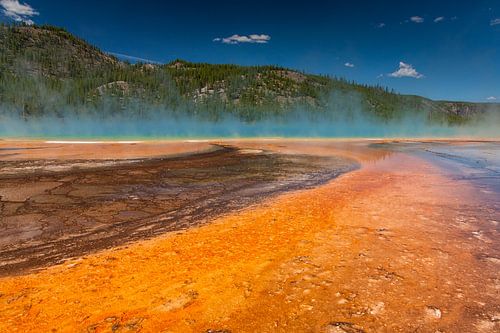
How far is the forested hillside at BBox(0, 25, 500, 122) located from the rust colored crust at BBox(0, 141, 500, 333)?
8924 centimetres

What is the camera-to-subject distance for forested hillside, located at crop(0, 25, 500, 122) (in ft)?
300

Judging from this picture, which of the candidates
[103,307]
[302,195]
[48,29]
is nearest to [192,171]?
[302,195]

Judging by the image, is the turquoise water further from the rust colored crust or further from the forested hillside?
the rust colored crust

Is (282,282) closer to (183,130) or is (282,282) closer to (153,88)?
(183,130)

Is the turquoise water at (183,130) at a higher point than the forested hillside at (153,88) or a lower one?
lower

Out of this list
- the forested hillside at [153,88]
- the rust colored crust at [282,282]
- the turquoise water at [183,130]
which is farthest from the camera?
the forested hillside at [153,88]

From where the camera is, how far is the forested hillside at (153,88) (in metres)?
91.3

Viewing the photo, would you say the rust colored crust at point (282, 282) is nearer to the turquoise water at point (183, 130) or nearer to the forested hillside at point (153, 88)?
the turquoise water at point (183, 130)

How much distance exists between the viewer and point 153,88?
368 feet

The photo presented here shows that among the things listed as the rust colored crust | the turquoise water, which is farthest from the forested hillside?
the rust colored crust

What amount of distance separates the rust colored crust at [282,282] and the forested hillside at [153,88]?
89.2 m

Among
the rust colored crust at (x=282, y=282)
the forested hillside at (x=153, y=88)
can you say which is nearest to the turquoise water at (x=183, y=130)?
the forested hillside at (x=153, y=88)

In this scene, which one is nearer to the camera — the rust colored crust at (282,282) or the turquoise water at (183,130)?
the rust colored crust at (282,282)

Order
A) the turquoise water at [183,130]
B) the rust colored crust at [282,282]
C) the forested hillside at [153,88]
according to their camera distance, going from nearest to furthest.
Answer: the rust colored crust at [282,282] → the turquoise water at [183,130] → the forested hillside at [153,88]
